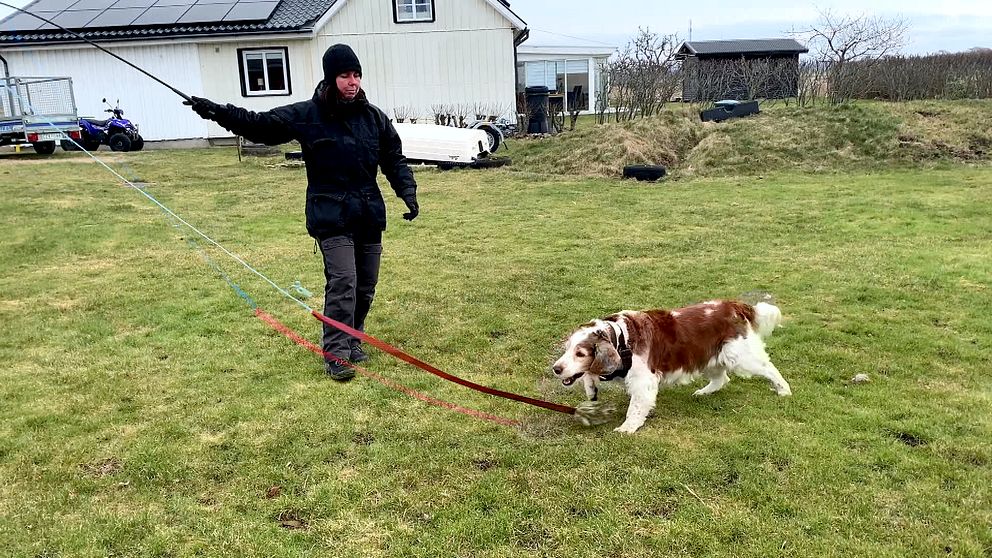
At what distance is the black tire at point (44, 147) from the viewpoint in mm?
18941

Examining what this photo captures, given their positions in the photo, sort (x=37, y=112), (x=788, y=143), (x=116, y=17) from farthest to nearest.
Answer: (x=116, y=17)
(x=37, y=112)
(x=788, y=143)

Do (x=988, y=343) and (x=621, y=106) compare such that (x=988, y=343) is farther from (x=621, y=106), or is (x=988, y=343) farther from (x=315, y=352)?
(x=621, y=106)

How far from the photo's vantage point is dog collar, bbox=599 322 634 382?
3.92 m

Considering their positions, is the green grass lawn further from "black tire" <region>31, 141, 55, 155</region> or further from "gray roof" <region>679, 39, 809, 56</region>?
"gray roof" <region>679, 39, 809, 56</region>

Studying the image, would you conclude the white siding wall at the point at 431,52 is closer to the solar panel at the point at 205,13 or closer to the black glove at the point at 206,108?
the solar panel at the point at 205,13

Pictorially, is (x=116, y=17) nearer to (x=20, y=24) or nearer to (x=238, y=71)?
(x=20, y=24)

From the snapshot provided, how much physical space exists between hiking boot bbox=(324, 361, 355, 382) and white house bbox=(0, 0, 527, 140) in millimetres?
18655

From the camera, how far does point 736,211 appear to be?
10.3 meters

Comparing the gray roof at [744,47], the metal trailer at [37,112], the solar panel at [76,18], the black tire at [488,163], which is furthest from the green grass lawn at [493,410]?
the gray roof at [744,47]

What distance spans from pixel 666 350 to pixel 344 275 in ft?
7.35

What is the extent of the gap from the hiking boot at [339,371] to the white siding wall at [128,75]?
1995 centimetres

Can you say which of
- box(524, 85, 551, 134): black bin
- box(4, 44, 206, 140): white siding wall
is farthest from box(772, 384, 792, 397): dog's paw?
box(4, 44, 206, 140): white siding wall

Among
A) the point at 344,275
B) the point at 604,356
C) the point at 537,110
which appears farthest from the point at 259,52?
the point at 604,356

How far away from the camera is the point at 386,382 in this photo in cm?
480
